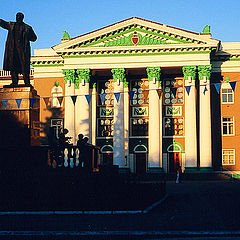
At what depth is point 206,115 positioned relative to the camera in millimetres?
42031

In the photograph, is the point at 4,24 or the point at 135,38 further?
the point at 135,38

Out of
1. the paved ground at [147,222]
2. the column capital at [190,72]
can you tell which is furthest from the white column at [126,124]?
the paved ground at [147,222]

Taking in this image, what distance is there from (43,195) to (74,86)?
30503 mm

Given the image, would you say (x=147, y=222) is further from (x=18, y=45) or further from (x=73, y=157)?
(x=18, y=45)

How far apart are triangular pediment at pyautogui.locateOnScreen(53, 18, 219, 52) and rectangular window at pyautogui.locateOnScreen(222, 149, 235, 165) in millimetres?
11066

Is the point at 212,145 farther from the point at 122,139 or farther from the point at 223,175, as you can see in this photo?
the point at 122,139

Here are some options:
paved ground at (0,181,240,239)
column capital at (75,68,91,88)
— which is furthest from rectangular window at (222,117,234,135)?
paved ground at (0,181,240,239)

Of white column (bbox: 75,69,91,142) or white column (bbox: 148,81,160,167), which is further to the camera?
white column (bbox: 75,69,91,142)

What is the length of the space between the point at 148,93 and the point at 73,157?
29408 mm

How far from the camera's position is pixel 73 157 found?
14.7 meters

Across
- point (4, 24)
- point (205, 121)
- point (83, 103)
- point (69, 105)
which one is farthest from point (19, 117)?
point (205, 121)

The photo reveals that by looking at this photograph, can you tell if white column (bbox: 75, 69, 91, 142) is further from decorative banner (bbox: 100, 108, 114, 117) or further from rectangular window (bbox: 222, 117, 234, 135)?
rectangular window (bbox: 222, 117, 234, 135)

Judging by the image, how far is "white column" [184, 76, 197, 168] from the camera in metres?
41.7

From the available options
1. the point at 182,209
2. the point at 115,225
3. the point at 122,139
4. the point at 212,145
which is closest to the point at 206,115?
the point at 212,145
